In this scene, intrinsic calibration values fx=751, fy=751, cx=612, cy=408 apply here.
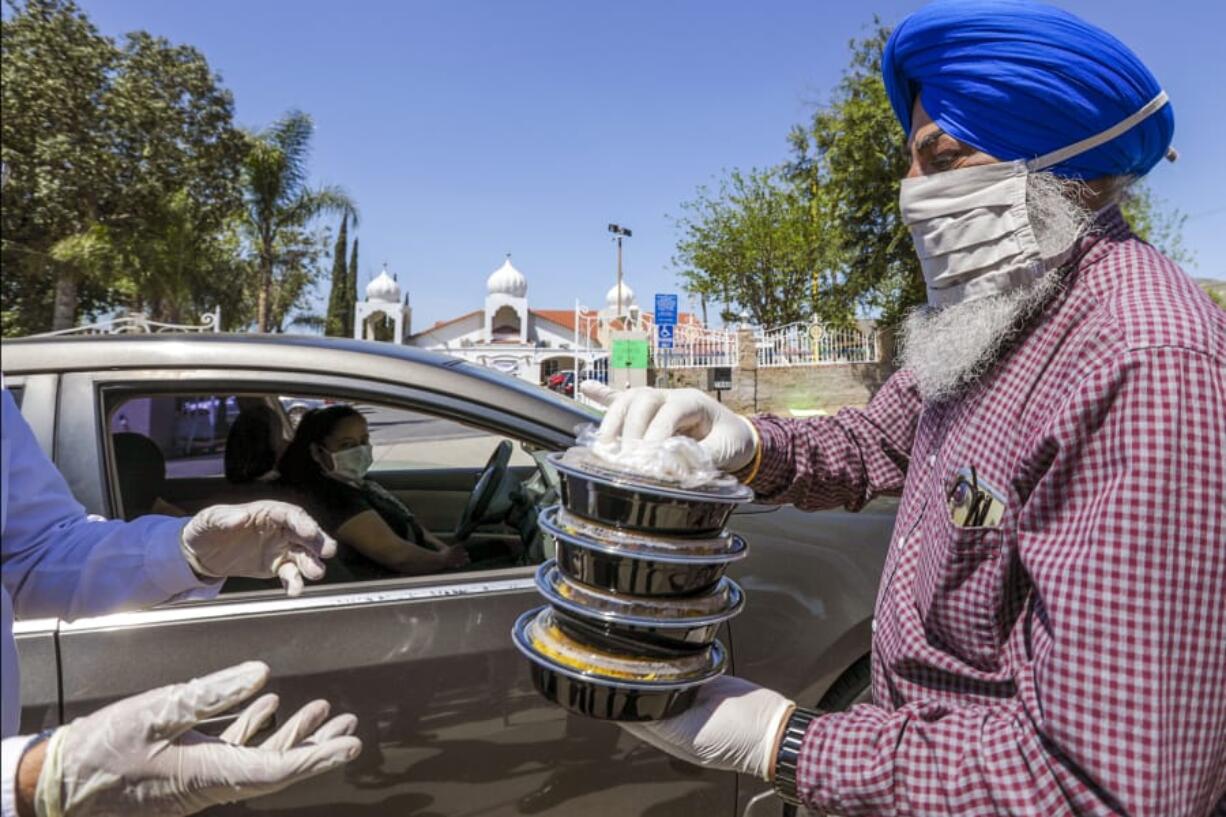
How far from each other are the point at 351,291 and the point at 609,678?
49.9 m

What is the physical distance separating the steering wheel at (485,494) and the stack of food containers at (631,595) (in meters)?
1.50

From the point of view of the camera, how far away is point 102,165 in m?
18.8

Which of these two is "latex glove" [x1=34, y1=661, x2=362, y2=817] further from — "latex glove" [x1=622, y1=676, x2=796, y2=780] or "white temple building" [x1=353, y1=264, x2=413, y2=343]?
"white temple building" [x1=353, y1=264, x2=413, y2=343]

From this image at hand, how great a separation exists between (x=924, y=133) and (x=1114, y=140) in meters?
0.28

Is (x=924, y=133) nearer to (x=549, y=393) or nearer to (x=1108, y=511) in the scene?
(x=1108, y=511)

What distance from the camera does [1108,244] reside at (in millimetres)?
1051

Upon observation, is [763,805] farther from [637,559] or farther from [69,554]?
[69,554]

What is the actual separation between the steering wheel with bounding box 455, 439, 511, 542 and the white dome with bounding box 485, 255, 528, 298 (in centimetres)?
5090

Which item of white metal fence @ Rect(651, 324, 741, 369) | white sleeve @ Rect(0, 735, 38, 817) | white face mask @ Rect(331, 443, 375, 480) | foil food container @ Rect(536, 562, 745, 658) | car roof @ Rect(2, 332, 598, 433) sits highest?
white metal fence @ Rect(651, 324, 741, 369)

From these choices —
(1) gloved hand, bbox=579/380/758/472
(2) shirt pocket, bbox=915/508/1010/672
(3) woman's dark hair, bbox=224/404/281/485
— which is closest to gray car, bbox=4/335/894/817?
(3) woman's dark hair, bbox=224/404/281/485

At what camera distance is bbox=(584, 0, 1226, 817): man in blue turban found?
781 mm

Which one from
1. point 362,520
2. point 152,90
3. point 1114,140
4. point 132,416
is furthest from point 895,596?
point 152,90

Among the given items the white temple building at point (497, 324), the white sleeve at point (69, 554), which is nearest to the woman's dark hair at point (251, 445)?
the white sleeve at point (69, 554)

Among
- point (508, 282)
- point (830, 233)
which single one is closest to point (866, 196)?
point (830, 233)
